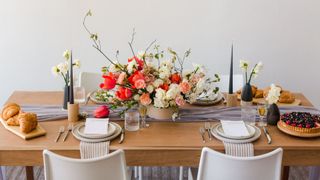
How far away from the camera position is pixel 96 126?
7.06 ft

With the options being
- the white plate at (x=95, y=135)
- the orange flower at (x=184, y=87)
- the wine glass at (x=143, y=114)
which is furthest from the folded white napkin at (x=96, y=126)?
the orange flower at (x=184, y=87)

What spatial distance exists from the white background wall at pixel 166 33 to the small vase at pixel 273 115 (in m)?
1.39

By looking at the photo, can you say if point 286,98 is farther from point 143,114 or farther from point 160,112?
point 143,114

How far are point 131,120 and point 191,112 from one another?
1.40 feet

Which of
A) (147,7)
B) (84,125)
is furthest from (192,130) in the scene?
(147,7)

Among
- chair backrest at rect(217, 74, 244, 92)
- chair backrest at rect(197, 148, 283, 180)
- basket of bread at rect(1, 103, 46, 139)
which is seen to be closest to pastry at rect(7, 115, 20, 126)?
basket of bread at rect(1, 103, 46, 139)

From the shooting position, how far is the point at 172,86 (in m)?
2.14

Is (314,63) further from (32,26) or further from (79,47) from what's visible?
(32,26)

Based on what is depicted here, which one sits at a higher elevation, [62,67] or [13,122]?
[62,67]

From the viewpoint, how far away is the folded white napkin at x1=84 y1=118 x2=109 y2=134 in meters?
2.08

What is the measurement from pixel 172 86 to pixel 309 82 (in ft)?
6.52

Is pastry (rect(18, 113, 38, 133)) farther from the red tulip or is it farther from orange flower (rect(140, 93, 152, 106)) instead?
orange flower (rect(140, 93, 152, 106))

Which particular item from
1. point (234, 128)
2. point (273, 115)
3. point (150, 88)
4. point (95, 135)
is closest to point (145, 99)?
point (150, 88)

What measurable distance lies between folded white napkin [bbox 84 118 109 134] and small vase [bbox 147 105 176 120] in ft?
0.81
